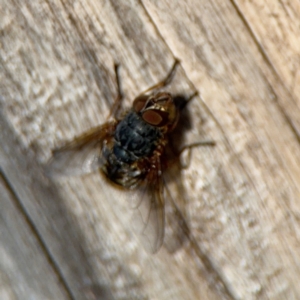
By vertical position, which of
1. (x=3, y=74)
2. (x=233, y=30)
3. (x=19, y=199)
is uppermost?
(x=3, y=74)

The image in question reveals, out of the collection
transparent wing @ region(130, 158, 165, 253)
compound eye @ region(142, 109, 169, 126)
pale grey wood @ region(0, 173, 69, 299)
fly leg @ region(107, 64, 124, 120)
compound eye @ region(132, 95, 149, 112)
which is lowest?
transparent wing @ region(130, 158, 165, 253)

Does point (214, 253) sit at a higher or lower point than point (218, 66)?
lower

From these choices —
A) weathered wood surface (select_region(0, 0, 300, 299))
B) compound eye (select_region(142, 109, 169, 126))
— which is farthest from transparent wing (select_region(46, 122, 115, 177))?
compound eye (select_region(142, 109, 169, 126))

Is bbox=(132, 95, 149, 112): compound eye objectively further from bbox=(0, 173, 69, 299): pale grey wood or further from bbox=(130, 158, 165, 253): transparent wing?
bbox=(0, 173, 69, 299): pale grey wood

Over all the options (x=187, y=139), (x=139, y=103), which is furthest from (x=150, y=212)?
(x=139, y=103)

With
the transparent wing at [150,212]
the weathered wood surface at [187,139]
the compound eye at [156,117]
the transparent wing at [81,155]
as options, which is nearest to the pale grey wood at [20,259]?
the weathered wood surface at [187,139]

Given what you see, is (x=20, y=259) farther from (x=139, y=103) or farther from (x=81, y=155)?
(x=139, y=103)

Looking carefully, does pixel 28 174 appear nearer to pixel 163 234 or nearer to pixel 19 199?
pixel 19 199

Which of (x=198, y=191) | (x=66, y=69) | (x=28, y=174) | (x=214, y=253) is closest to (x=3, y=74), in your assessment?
(x=66, y=69)
